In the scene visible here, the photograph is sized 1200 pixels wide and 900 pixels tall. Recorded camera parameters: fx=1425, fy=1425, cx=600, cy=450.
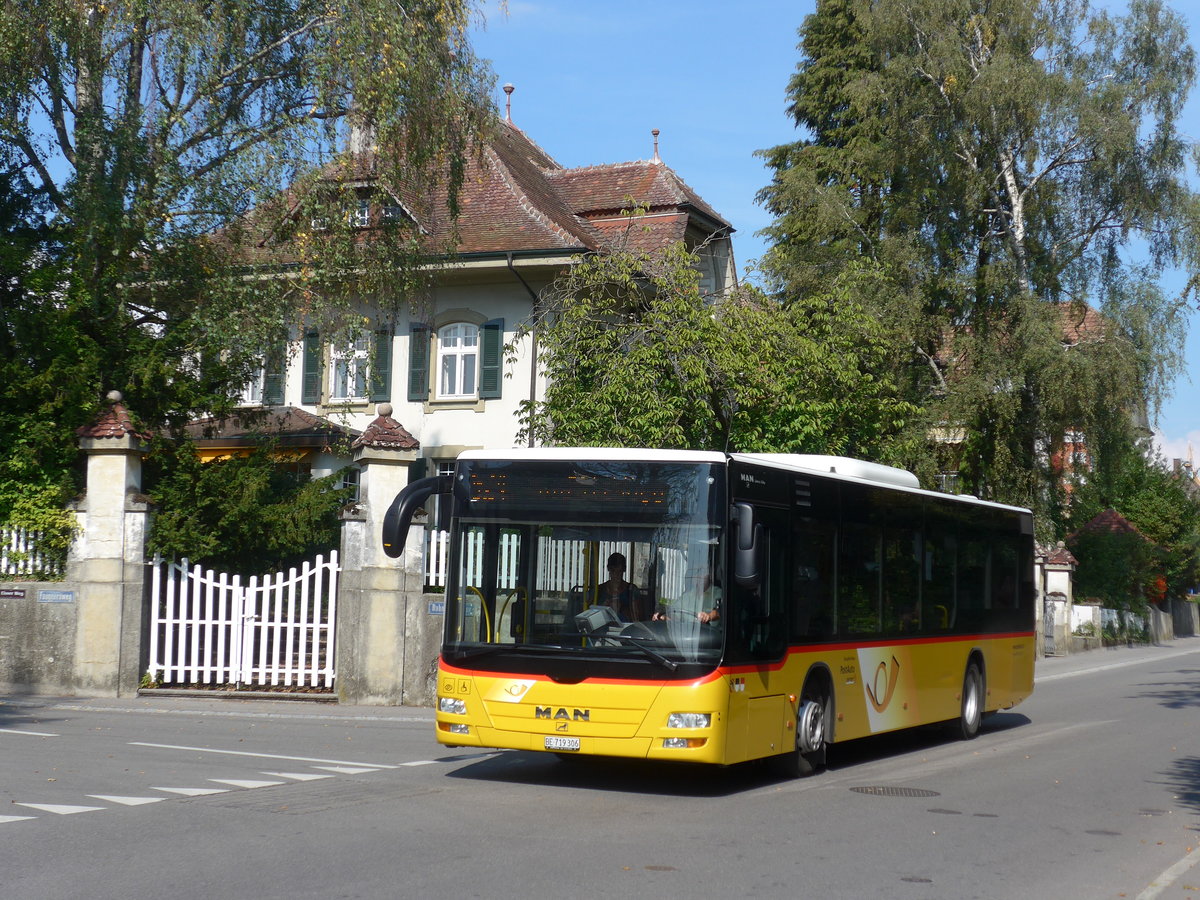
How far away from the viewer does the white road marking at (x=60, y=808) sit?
9156 millimetres

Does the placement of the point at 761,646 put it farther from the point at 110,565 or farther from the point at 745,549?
the point at 110,565

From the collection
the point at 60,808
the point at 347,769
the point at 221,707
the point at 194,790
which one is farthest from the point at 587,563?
the point at 221,707

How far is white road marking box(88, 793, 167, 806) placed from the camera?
9.63m

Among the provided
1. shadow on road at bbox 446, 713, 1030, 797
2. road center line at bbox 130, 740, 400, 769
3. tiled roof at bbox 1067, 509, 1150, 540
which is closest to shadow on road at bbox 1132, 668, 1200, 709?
shadow on road at bbox 446, 713, 1030, 797

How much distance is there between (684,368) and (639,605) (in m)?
11.1

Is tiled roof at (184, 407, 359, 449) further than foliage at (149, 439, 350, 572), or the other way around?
tiled roof at (184, 407, 359, 449)

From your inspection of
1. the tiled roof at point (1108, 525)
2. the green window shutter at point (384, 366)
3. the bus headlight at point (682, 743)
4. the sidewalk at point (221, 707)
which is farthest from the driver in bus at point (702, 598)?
the tiled roof at point (1108, 525)

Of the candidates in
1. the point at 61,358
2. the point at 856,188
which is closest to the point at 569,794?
the point at 61,358

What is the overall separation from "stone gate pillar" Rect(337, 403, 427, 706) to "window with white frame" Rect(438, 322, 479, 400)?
12.2m

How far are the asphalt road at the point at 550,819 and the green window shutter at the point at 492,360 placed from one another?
574 inches

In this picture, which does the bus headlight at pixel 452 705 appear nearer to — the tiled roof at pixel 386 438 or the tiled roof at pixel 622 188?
the tiled roof at pixel 386 438

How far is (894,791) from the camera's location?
1148cm

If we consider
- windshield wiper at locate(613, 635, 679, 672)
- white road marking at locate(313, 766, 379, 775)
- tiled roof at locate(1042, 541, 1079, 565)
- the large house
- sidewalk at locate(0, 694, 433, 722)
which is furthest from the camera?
tiled roof at locate(1042, 541, 1079, 565)

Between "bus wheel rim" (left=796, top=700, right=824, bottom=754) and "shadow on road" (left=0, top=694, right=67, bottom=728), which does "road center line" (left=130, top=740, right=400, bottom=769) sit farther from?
"bus wheel rim" (left=796, top=700, right=824, bottom=754)
